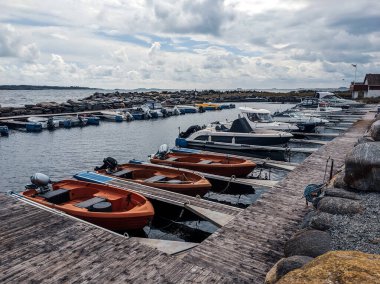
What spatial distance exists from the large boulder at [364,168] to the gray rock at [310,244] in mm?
3374

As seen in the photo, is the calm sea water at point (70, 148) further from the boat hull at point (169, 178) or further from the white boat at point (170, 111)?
the white boat at point (170, 111)

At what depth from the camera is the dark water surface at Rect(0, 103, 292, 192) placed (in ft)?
75.2

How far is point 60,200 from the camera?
40.7 feet

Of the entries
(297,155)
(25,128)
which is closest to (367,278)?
(297,155)

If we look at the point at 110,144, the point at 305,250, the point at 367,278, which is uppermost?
the point at 367,278

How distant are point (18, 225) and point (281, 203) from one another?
797 cm

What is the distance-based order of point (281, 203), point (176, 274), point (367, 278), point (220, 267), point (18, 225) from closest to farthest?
point (367, 278)
point (176, 274)
point (220, 267)
point (18, 225)
point (281, 203)

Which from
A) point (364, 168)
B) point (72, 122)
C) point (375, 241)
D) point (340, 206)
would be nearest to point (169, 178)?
point (364, 168)

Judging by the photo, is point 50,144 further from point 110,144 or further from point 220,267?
point 220,267

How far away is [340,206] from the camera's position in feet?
26.0

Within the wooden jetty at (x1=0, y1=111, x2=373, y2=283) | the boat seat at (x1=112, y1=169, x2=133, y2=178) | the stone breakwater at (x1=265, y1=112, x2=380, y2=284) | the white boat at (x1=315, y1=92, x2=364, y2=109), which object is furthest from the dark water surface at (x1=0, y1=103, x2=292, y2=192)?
the white boat at (x1=315, y1=92, x2=364, y2=109)

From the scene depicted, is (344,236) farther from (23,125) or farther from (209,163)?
(23,125)

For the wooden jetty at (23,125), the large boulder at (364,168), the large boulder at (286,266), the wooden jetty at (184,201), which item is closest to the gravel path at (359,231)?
the large boulder at (364,168)

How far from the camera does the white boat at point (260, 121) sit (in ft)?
87.8
